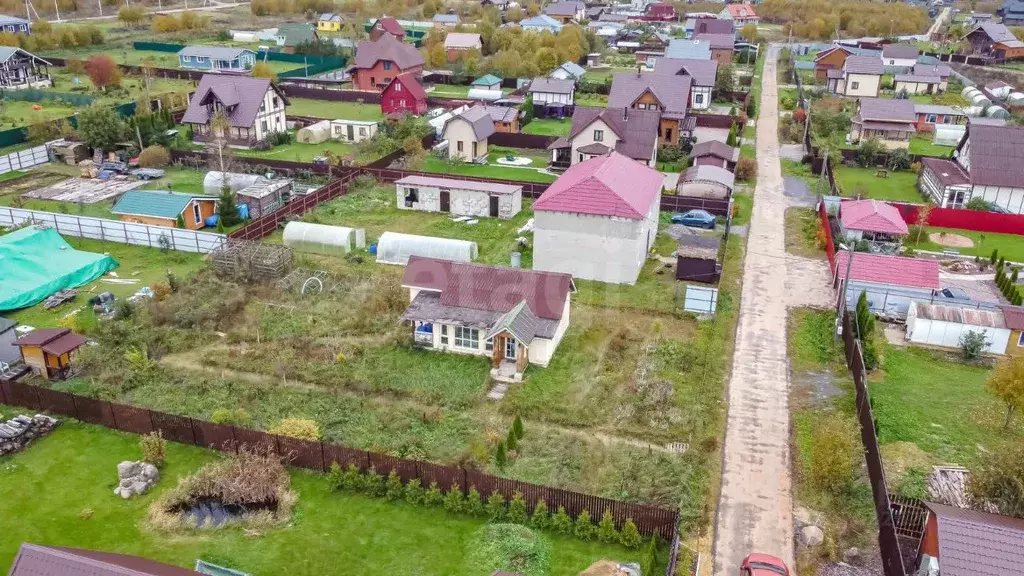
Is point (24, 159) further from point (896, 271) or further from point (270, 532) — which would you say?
point (896, 271)

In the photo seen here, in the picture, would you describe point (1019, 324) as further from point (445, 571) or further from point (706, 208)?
point (445, 571)

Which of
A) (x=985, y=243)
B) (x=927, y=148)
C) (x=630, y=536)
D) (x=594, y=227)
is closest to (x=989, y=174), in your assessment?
(x=985, y=243)

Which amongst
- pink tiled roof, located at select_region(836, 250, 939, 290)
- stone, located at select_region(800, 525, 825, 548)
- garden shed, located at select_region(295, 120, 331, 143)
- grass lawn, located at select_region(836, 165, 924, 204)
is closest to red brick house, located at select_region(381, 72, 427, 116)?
garden shed, located at select_region(295, 120, 331, 143)

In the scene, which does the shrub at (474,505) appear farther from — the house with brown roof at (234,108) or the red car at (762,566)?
the house with brown roof at (234,108)

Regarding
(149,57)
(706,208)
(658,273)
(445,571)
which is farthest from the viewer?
(149,57)

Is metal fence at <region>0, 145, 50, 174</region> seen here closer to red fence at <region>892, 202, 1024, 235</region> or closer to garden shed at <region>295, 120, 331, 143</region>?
garden shed at <region>295, 120, 331, 143</region>

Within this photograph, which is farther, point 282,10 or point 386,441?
point 282,10

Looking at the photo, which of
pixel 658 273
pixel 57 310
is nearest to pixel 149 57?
pixel 57 310

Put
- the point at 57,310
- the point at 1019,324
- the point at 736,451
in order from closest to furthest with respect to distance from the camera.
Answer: the point at 736,451
the point at 1019,324
the point at 57,310
